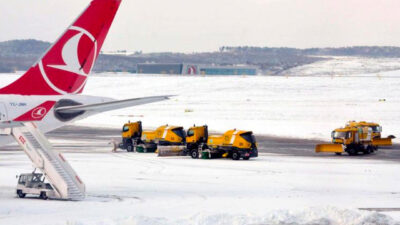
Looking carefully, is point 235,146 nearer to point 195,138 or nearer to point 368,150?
point 195,138

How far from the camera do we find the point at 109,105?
98.1ft

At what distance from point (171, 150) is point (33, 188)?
21.2 metres

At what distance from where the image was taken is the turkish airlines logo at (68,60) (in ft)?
104

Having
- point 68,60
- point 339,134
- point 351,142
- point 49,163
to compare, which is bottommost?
point 351,142

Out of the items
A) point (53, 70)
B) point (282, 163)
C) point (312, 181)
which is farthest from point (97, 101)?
point (282, 163)

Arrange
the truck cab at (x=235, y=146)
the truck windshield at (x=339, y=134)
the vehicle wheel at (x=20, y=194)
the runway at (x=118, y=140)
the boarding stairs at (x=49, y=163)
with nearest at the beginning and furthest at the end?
the boarding stairs at (x=49, y=163), the vehicle wheel at (x=20, y=194), the truck cab at (x=235, y=146), the runway at (x=118, y=140), the truck windshield at (x=339, y=134)

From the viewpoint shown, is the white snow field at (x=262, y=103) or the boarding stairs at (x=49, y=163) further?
the white snow field at (x=262, y=103)

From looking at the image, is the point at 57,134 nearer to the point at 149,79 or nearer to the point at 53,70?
the point at 53,70

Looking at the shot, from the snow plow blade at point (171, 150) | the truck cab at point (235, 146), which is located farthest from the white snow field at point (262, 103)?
the truck cab at point (235, 146)

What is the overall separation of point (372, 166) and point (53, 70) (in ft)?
65.5

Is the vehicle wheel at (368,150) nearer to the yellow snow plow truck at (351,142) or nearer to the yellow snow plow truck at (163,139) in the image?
the yellow snow plow truck at (351,142)

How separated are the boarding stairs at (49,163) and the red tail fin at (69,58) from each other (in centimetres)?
297

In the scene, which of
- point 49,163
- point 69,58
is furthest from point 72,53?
point 49,163

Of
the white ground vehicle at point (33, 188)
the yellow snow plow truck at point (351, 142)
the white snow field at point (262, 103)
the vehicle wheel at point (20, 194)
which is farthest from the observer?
the white snow field at point (262, 103)
